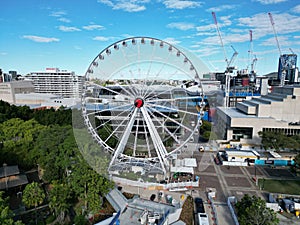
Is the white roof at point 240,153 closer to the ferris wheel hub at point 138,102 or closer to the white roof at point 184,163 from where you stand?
the white roof at point 184,163

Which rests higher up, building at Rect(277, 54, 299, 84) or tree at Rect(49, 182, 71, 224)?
building at Rect(277, 54, 299, 84)

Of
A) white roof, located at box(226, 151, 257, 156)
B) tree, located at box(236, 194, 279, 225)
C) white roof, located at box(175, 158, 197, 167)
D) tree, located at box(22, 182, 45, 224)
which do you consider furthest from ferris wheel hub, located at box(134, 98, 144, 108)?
white roof, located at box(226, 151, 257, 156)

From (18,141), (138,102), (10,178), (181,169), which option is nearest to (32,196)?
(10,178)

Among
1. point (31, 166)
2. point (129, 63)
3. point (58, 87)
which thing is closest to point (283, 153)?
point (129, 63)

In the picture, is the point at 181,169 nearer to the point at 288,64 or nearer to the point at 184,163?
the point at 184,163

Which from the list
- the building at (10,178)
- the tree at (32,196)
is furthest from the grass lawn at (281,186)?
the building at (10,178)

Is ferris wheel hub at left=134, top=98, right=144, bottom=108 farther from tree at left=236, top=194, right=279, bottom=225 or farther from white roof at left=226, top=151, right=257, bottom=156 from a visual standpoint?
white roof at left=226, top=151, right=257, bottom=156
